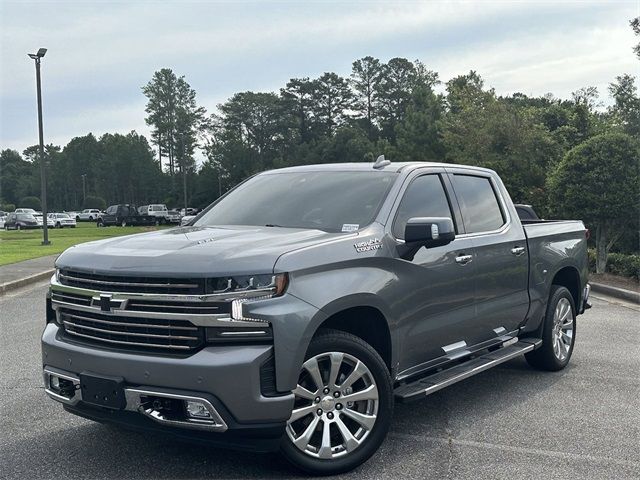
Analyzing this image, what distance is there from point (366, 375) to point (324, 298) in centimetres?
60

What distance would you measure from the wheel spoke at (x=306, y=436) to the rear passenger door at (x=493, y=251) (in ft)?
6.28

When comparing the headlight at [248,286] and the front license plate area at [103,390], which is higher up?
the headlight at [248,286]

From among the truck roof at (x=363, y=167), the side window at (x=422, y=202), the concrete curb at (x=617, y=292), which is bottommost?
the concrete curb at (x=617, y=292)

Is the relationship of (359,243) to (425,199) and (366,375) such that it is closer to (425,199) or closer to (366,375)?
(366,375)

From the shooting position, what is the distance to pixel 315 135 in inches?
3809

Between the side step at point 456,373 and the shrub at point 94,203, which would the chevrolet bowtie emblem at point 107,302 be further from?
the shrub at point 94,203

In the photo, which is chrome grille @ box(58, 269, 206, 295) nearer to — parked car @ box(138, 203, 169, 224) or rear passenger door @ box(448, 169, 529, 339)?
rear passenger door @ box(448, 169, 529, 339)

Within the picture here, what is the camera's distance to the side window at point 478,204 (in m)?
5.46

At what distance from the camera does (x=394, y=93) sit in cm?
9938

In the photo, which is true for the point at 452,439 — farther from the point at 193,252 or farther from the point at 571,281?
the point at 571,281

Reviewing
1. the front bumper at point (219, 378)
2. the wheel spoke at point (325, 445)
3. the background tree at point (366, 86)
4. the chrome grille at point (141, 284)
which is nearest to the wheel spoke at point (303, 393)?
the front bumper at point (219, 378)

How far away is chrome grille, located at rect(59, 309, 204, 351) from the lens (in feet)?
11.6

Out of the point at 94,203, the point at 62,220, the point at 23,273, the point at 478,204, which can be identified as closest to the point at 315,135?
the point at 94,203

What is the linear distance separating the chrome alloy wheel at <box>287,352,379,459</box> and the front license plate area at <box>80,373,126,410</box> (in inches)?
36.4
